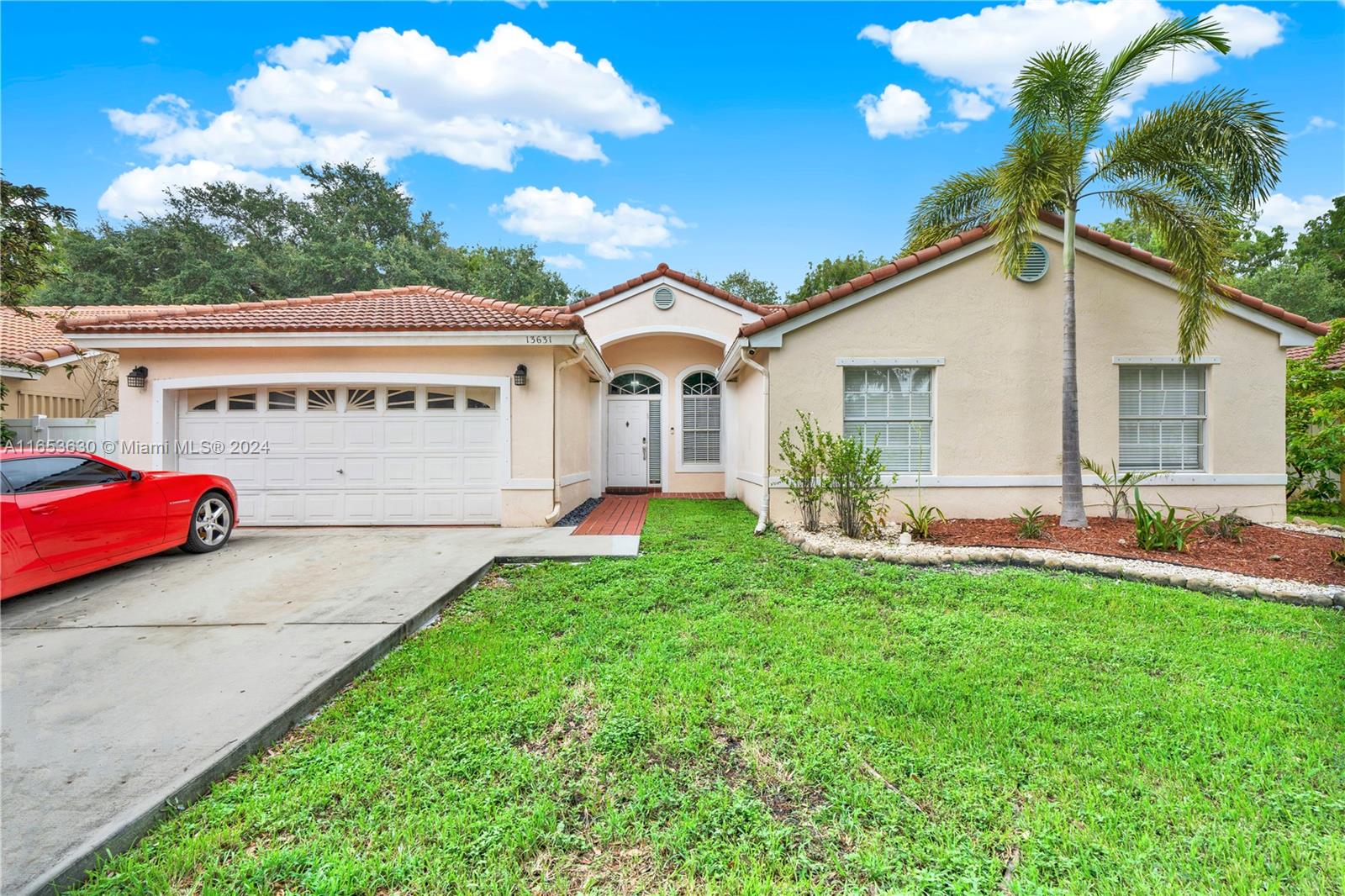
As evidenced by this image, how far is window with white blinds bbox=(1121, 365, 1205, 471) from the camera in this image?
8391mm

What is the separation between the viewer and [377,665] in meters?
3.72

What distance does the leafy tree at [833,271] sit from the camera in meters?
28.6

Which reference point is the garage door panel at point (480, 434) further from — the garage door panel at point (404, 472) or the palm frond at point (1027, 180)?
the palm frond at point (1027, 180)

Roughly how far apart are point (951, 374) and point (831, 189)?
1100 centimetres

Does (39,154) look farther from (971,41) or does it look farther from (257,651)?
(971,41)

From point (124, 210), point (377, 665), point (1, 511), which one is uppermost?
point (124, 210)

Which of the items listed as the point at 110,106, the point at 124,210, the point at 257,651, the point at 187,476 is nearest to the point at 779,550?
the point at 257,651

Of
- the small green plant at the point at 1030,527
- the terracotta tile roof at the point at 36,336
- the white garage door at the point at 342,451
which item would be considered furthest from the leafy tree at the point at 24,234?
the small green plant at the point at 1030,527

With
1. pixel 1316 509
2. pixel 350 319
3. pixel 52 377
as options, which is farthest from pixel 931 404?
pixel 52 377

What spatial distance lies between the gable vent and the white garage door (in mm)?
8172

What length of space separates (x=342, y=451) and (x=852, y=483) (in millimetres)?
7652

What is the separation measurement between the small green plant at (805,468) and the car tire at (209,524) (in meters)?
7.29

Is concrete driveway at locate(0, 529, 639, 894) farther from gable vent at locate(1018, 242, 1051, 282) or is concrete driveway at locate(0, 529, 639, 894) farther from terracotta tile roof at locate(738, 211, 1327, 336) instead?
gable vent at locate(1018, 242, 1051, 282)

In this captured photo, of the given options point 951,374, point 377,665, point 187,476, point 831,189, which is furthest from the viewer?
point 831,189
